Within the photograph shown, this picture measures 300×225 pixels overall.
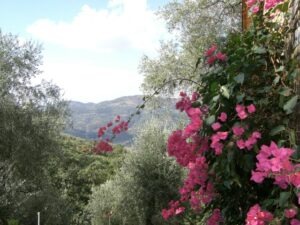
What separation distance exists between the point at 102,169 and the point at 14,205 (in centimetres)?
1616

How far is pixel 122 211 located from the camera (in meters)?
17.0

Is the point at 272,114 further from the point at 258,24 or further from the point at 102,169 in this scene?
the point at 102,169

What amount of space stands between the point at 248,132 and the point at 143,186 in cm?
1402

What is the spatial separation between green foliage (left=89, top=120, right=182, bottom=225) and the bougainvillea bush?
12785 millimetres

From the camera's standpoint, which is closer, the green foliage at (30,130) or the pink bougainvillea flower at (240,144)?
the pink bougainvillea flower at (240,144)

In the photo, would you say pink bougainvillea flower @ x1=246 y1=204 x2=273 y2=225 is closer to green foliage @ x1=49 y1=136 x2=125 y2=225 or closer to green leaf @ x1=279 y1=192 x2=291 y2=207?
green leaf @ x1=279 y1=192 x2=291 y2=207

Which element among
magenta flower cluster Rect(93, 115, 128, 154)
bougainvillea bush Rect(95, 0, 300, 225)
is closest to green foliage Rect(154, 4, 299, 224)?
bougainvillea bush Rect(95, 0, 300, 225)

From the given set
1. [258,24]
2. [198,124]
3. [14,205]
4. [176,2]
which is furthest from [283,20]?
[176,2]

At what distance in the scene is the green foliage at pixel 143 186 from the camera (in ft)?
54.0

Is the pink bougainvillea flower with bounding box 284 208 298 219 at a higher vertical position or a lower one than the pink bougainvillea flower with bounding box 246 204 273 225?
higher

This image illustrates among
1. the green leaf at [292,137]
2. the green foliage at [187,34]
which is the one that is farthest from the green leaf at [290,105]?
the green foliage at [187,34]

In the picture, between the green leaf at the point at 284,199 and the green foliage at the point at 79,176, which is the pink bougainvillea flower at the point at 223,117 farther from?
the green foliage at the point at 79,176

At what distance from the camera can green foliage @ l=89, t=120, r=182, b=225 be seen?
54.0 feet

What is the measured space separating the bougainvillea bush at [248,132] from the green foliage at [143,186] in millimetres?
12785
